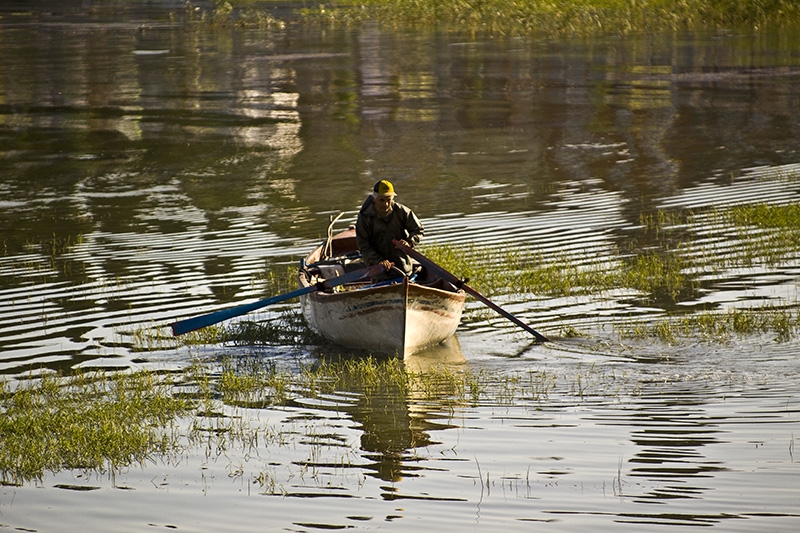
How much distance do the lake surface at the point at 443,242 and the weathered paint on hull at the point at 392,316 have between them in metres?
0.28

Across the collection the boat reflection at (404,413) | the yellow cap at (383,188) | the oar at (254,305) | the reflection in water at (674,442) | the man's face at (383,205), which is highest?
the yellow cap at (383,188)

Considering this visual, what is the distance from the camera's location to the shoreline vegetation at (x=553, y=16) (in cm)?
5812

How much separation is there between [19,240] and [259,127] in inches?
519

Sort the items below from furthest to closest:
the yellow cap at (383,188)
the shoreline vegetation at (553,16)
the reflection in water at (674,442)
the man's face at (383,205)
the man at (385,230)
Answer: the shoreline vegetation at (553,16) → the man at (385,230) → the man's face at (383,205) → the yellow cap at (383,188) → the reflection in water at (674,442)

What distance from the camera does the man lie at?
45.6ft

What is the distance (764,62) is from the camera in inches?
1742

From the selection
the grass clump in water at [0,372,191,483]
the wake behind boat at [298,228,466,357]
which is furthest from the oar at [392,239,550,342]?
the grass clump in water at [0,372,191,483]

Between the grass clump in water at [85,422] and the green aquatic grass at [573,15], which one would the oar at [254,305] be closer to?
the grass clump in water at [85,422]

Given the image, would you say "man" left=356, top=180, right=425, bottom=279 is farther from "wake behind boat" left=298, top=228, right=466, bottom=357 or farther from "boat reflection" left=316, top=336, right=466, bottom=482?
"boat reflection" left=316, top=336, right=466, bottom=482

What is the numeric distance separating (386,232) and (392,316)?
1.56 meters

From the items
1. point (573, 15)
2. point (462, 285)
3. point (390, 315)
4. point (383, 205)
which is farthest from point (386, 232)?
point (573, 15)

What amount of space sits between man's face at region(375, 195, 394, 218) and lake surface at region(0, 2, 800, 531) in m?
1.72

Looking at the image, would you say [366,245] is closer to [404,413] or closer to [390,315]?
[390,315]

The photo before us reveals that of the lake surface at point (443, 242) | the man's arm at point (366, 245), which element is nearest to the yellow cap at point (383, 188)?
the man's arm at point (366, 245)
